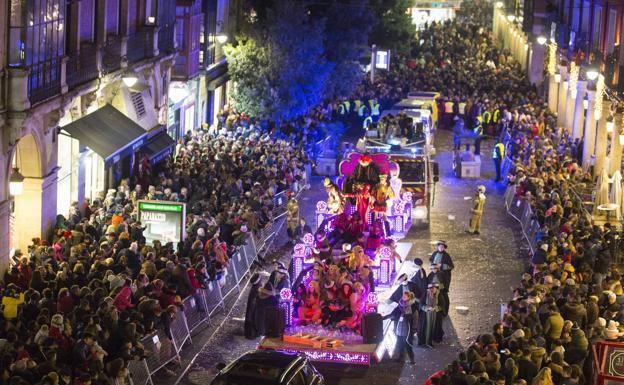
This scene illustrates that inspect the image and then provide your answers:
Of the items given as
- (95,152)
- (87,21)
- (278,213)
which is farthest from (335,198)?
(87,21)

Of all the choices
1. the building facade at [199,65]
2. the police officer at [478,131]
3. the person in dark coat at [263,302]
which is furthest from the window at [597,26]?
the person in dark coat at [263,302]

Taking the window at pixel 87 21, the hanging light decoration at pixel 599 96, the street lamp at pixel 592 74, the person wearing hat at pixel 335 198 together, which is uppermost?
the window at pixel 87 21

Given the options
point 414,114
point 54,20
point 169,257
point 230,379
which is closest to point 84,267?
point 169,257

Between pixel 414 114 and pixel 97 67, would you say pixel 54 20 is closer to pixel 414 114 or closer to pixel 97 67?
pixel 97 67

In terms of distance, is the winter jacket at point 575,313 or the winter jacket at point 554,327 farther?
the winter jacket at point 575,313

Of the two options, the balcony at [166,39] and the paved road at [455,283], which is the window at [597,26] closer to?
the paved road at [455,283]

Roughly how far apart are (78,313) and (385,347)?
5.74 m

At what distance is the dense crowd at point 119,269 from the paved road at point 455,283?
105cm

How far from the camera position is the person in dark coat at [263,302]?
22.9 meters

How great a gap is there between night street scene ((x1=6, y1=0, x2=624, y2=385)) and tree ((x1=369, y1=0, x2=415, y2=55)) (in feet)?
30.3

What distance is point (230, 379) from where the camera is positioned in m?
18.7

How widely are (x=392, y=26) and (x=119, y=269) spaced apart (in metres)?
42.8

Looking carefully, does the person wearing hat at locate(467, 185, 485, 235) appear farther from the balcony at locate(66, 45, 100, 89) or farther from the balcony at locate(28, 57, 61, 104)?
the balcony at locate(28, 57, 61, 104)

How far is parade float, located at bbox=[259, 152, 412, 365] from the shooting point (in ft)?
73.7
